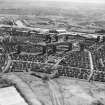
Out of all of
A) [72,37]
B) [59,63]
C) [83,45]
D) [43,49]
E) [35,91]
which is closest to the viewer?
[35,91]

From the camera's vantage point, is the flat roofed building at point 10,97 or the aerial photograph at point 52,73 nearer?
the flat roofed building at point 10,97

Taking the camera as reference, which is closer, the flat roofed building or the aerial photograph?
the flat roofed building

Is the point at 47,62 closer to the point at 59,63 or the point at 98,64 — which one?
the point at 59,63

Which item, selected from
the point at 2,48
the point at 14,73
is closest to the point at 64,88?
the point at 14,73

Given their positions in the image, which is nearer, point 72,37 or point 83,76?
point 83,76

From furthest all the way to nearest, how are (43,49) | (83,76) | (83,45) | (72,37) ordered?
1. (72,37)
2. (83,45)
3. (43,49)
4. (83,76)

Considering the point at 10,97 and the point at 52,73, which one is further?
the point at 52,73

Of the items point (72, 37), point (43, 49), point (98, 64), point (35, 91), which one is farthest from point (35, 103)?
point (72, 37)
